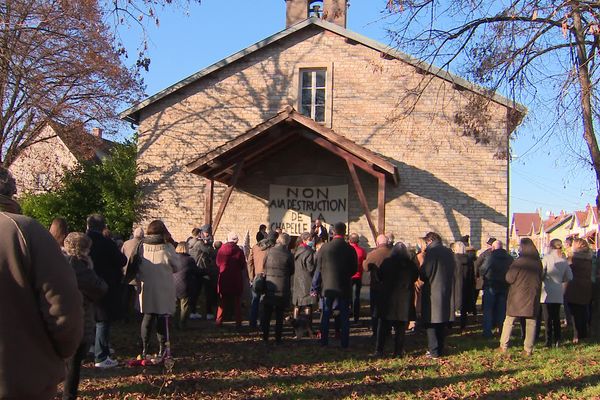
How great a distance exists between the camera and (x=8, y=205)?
3176mm

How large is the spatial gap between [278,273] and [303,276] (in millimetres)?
496

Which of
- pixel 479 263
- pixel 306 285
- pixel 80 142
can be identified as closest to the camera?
pixel 306 285

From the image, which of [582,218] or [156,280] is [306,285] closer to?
[156,280]

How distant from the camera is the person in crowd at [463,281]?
39.2 feet

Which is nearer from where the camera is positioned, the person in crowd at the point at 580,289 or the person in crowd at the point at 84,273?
the person in crowd at the point at 84,273

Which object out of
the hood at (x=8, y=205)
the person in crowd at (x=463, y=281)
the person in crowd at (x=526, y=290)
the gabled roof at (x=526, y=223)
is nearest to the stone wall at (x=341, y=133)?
the person in crowd at (x=463, y=281)

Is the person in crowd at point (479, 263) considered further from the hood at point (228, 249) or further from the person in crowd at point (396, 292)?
the hood at point (228, 249)

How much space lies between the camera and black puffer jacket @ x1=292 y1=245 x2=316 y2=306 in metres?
10.2

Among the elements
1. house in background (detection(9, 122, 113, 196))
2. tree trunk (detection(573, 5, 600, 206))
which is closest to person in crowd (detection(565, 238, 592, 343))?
tree trunk (detection(573, 5, 600, 206))

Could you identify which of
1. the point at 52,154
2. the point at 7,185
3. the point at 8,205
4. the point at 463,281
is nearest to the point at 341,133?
the point at 463,281

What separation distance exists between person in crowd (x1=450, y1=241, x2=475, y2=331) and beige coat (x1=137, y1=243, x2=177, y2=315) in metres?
5.95

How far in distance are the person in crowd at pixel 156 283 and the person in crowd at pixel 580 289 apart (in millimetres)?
6864

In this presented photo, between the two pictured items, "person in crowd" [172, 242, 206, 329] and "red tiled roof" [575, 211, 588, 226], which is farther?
"red tiled roof" [575, 211, 588, 226]

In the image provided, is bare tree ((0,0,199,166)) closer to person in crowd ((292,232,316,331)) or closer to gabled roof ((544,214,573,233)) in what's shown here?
person in crowd ((292,232,316,331))
